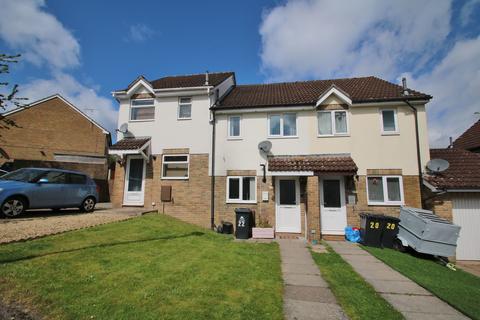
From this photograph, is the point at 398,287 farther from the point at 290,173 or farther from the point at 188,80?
the point at 188,80

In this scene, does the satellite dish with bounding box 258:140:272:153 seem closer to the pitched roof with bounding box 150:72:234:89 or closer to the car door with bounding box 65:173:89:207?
the pitched roof with bounding box 150:72:234:89

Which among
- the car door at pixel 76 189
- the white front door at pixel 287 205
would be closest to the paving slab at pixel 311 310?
the white front door at pixel 287 205

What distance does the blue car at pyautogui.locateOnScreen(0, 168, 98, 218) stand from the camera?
8.48 meters

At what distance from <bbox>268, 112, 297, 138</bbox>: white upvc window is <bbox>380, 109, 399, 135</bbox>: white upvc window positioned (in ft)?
13.2

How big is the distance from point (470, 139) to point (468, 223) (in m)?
11.0

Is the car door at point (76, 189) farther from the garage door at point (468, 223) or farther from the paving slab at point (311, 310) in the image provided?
the garage door at point (468, 223)

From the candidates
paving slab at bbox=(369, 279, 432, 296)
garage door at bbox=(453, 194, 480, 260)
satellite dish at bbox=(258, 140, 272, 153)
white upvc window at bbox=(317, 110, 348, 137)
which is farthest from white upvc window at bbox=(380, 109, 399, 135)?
paving slab at bbox=(369, 279, 432, 296)

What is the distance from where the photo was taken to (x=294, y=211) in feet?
38.1

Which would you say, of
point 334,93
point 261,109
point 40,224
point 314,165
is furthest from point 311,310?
point 334,93

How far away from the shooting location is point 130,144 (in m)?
12.7

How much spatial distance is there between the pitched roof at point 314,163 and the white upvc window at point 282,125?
125cm

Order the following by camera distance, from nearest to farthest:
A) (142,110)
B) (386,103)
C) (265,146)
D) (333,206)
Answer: (333,206)
(386,103)
(265,146)
(142,110)

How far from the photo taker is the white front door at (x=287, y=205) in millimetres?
11555

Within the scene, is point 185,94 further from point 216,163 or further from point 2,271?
point 2,271
